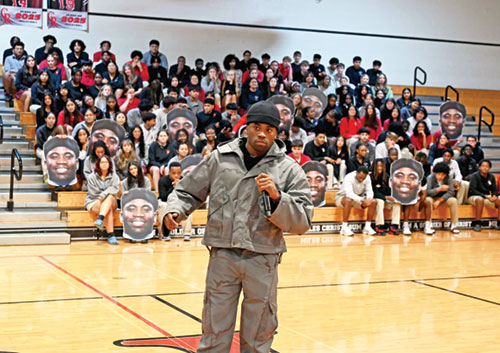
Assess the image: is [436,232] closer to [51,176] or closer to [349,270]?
[349,270]

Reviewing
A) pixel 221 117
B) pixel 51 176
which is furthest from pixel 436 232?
pixel 51 176

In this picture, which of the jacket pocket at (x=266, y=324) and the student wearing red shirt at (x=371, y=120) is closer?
the jacket pocket at (x=266, y=324)

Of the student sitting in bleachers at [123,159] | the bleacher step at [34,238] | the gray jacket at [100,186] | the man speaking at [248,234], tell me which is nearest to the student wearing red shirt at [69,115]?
the student sitting in bleachers at [123,159]

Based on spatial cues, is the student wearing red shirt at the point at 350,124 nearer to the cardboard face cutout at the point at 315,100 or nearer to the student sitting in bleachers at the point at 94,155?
the cardboard face cutout at the point at 315,100

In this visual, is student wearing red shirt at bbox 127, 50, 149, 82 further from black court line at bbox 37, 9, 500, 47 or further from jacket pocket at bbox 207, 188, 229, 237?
jacket pocket at bbox 207, 188, 229, 237

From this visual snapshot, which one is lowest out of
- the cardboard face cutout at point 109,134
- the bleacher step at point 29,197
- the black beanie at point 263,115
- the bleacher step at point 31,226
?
the bleacher step at point 31,226

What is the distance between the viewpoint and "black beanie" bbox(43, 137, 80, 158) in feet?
38.1

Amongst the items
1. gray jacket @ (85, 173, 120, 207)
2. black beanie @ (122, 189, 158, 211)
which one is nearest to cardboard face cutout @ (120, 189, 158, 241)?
black beanie @ (122, 189, 158, 211)

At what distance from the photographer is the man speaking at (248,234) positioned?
3859 mm

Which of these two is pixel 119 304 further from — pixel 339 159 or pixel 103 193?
pixel 339 159

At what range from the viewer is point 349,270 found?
942 centimetres

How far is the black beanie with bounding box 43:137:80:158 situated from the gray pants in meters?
8.16

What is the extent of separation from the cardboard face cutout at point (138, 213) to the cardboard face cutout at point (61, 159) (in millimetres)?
1129

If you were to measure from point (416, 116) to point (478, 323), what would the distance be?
996 cm
